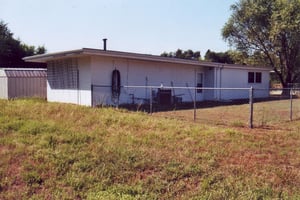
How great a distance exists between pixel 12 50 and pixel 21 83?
14.2 metres

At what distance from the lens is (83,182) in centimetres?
475

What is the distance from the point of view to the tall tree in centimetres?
2741

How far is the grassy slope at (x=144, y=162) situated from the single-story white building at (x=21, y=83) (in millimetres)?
10685

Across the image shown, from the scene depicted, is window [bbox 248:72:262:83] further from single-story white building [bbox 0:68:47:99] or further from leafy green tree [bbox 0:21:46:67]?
leafy green tree [bbox 0:21:46:67]

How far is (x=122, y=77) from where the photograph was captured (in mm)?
16281

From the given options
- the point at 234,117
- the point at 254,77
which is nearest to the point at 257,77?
the point at 254,77

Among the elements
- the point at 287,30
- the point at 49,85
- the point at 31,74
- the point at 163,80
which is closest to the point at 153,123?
the point at 163,80

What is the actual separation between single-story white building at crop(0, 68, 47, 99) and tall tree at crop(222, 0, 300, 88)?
19763 millimetres

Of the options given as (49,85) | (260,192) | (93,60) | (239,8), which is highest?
(239,8)

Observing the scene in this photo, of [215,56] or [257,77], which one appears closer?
[257,77]

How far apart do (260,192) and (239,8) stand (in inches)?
1174

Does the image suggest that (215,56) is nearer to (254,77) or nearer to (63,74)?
(254,77)

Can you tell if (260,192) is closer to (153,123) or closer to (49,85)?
(153,123)

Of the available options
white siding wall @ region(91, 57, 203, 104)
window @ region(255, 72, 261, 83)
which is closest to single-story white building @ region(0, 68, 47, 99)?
white siding wall @ region(91, 57, 203, 104)
